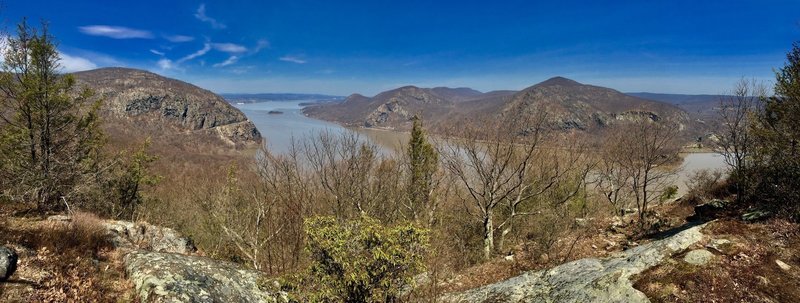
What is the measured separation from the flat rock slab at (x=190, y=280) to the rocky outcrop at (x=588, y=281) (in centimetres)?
407

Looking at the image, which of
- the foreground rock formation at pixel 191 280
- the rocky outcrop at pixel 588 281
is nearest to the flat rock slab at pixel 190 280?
the foreground rock formation at pixel 191 280

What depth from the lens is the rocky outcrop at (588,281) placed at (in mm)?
6672

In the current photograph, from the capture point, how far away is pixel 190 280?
21.7ft

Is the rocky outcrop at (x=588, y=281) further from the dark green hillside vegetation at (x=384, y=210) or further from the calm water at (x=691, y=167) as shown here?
the calm water at (x=691, y=167)

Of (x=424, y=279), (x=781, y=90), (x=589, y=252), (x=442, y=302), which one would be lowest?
(x=589, y=252)

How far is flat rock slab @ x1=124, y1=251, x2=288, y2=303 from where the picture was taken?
617 centimetres

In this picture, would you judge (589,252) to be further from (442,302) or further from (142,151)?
(142,151)

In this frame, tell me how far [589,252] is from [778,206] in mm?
5131

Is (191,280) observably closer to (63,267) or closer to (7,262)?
(63,267)

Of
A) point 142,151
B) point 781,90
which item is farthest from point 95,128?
point 781,90

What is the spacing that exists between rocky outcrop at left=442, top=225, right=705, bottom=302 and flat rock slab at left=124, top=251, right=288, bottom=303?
407cm

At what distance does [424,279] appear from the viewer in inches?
277

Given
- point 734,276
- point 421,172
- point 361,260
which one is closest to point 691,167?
point 421,172

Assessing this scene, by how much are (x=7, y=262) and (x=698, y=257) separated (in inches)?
492
